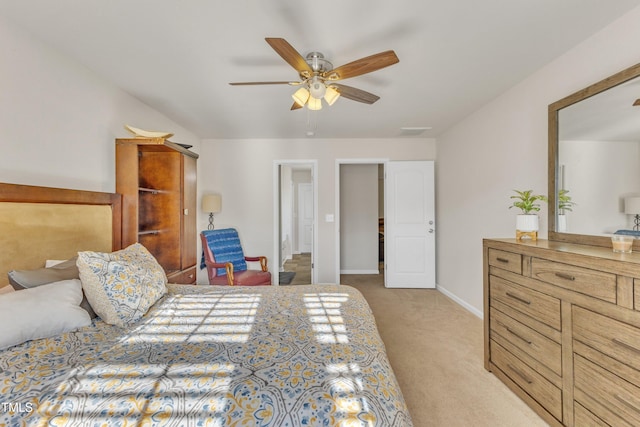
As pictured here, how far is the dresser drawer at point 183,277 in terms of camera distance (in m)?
2.69

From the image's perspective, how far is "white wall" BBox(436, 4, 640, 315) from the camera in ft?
6.05

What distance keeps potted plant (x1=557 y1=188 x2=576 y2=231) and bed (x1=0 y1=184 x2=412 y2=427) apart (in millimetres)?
1698

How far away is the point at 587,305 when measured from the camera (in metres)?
1.40

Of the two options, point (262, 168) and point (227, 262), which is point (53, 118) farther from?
point (262, 168)

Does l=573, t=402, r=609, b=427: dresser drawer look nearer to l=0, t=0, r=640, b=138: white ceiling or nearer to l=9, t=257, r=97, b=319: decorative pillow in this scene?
Result: l=0, t=0, r=640, b=138: white ceiling

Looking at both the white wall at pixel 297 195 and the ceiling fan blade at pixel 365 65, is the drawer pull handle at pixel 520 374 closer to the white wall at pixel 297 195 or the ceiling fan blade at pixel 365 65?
the ceiling fan blade at pixel 365 65

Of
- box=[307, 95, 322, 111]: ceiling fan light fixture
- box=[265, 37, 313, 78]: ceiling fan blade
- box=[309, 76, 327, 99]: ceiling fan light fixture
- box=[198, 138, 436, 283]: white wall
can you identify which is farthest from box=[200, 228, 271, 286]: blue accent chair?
box=[265, 37, 313, 78]: ceiling fan blade

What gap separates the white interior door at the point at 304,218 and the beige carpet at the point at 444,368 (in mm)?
4214

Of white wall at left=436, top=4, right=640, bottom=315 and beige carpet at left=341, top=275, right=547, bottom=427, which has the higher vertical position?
white wall at left=436, top=4, right=640, bottom=315

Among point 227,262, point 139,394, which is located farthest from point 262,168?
point 139,394

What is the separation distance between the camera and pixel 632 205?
5.34ft

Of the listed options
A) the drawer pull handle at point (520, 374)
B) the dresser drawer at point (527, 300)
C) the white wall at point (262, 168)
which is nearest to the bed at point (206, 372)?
the dresser drawer at point (527, 300)

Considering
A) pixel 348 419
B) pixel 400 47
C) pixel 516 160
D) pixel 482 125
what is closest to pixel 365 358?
pixel 348 419

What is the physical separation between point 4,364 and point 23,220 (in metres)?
1.02
